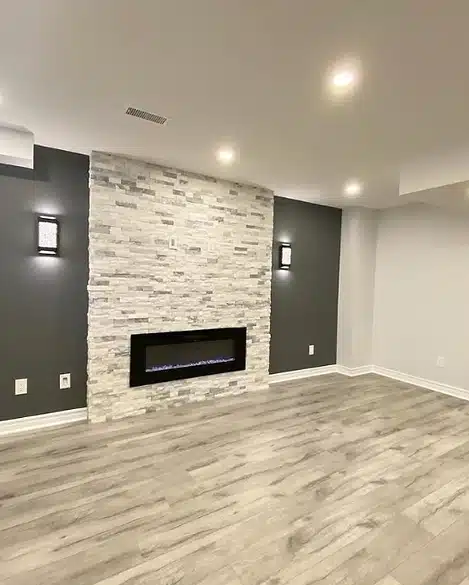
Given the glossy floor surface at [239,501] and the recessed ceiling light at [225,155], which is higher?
the recessed ceiling light at [225,155]

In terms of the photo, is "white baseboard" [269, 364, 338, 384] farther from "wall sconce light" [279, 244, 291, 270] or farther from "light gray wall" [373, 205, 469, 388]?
"wall sconce light" [279, 244, 291, 270]

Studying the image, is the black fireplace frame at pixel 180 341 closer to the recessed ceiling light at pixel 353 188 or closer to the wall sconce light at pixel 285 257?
the wall sconce light at pixel 285 257

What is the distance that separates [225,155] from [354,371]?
3.78 m

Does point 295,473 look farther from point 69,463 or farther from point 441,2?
point 441,2

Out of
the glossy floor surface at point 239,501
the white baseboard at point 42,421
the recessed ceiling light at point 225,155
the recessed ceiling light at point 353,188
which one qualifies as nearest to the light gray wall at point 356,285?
the recessed ceiling light at point 353,188

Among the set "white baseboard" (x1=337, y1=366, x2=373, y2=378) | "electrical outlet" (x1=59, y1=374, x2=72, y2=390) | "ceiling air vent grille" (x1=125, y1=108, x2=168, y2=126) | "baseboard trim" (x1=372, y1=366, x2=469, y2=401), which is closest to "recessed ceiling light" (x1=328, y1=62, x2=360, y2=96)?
"ceiling air vent grille" (x1=125, y1=108, x2=168, y2=126)

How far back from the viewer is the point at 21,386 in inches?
130

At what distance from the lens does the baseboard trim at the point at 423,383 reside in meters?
4.60

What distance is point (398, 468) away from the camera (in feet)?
9.23

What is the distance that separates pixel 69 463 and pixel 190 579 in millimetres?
1481

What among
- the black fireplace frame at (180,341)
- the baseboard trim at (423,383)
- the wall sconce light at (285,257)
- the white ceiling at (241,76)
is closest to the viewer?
the white ceiling at (241,76)

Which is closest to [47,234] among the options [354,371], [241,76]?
[241,76]

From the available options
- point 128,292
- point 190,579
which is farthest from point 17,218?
point 190,579

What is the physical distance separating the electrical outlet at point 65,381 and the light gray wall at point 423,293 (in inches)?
174
